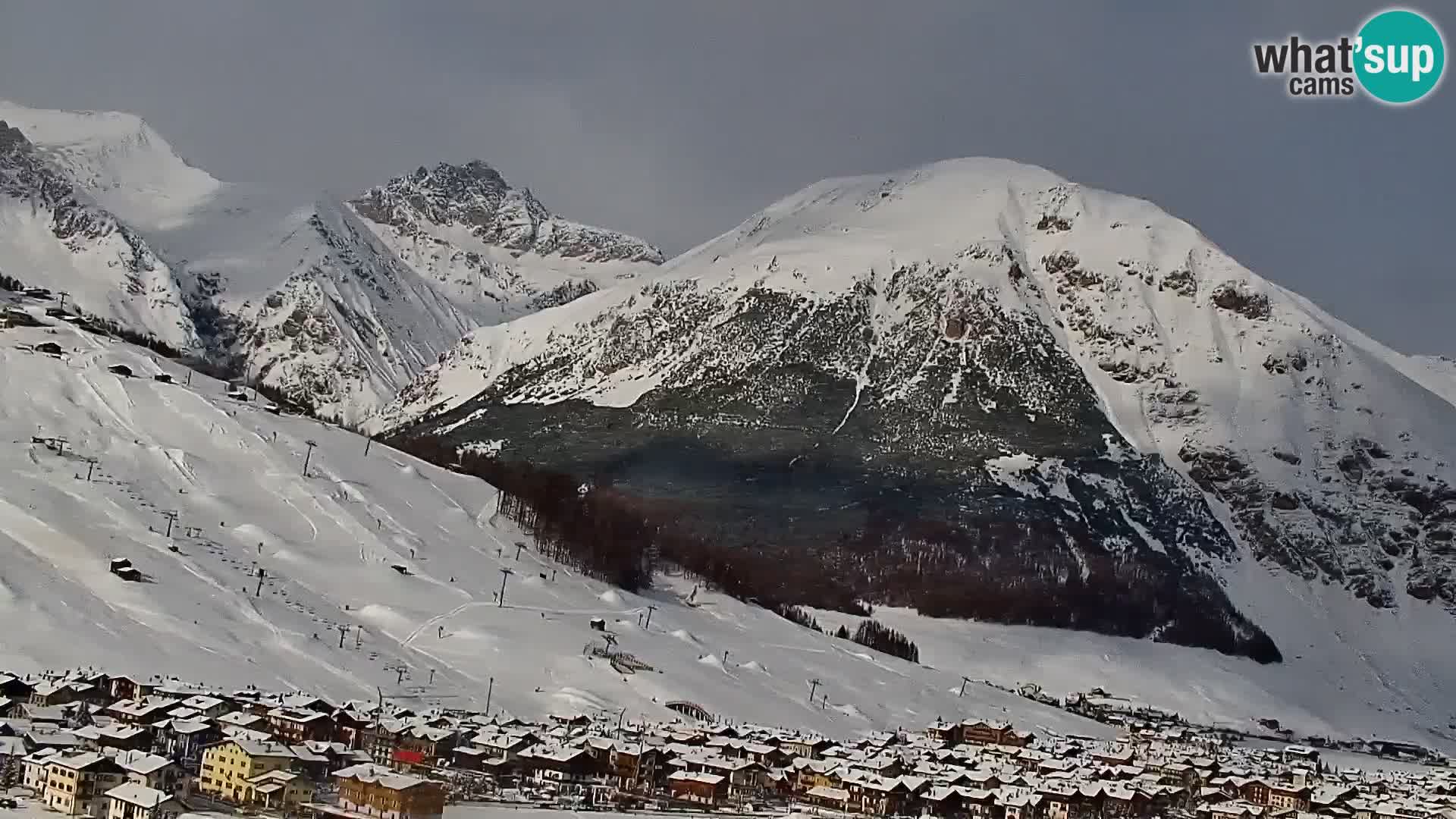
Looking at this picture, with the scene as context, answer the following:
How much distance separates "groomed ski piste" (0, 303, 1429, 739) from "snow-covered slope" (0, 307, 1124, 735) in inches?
9.4

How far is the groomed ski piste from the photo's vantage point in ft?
302

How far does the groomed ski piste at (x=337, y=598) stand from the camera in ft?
302

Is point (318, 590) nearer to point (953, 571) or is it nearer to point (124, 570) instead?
point (124, 570)

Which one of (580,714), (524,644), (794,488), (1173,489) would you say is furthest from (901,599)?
(580,714)

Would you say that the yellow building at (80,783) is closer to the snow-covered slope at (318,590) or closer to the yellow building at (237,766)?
the yellow building at (237,766)

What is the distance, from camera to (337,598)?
350 ft

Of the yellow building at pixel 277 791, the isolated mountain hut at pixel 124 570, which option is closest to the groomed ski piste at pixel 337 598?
the isolated mountain hut at pixel 124 570

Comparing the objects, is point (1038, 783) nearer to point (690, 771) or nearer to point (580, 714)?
point (690, 771)

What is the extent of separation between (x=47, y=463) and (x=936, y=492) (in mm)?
97451

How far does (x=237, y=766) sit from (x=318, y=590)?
48.2 m

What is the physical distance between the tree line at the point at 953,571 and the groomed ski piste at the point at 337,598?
893 cm

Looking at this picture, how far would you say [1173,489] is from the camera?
198750mm

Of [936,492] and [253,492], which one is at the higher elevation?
[936,492]

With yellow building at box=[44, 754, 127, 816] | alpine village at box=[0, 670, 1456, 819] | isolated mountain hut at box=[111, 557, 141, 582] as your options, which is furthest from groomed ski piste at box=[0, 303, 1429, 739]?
yellow building at box=[44, 754, 127, 816]
